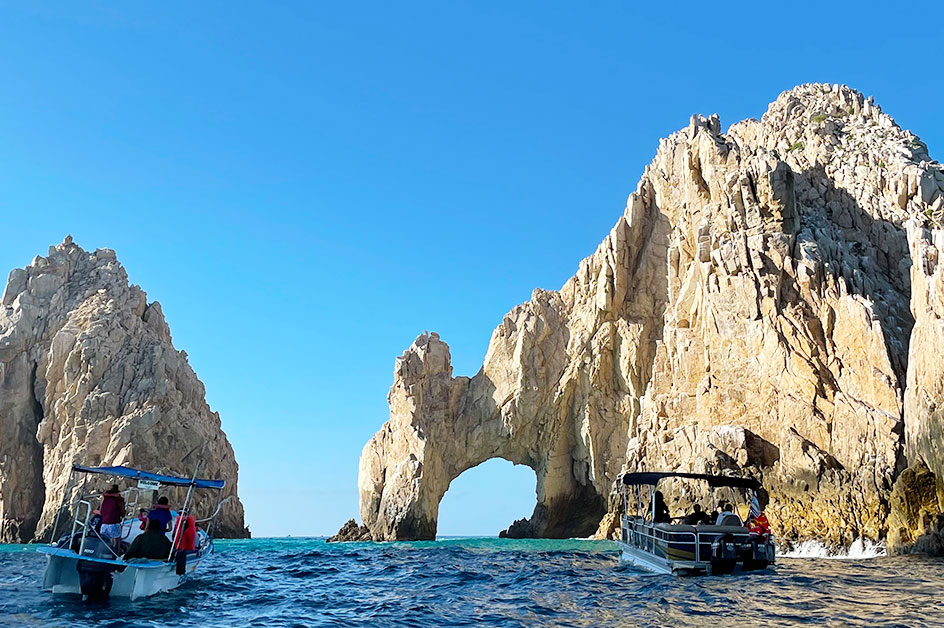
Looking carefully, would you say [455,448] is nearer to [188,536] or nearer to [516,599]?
[188,536]

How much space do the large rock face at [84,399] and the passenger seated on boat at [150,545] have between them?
51.2 metres

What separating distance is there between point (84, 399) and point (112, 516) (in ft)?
186

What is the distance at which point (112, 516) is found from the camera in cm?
2025

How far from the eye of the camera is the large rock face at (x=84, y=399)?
68.5 meters

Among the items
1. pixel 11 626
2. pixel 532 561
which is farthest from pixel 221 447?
pixel 11 626

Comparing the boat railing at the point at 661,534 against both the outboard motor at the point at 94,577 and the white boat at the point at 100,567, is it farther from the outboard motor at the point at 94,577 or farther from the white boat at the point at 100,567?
the outboard motor at the point at 94,577

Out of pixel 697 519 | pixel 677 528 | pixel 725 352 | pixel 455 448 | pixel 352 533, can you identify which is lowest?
pixel 352 533

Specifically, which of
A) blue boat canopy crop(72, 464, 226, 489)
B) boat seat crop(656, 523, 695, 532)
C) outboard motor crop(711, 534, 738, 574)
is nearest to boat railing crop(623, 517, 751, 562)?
boat seat crop(656, 523, 695, 532)

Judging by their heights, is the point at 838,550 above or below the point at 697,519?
below

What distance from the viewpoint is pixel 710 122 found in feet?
229

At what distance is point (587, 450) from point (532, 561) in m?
35.0

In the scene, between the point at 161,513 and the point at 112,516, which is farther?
the point at 161,513

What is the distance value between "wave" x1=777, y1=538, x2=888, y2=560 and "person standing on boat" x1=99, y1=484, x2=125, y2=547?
31664 millimetres

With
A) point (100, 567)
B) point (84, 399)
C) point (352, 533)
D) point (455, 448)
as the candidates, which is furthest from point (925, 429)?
point (84, 399)
